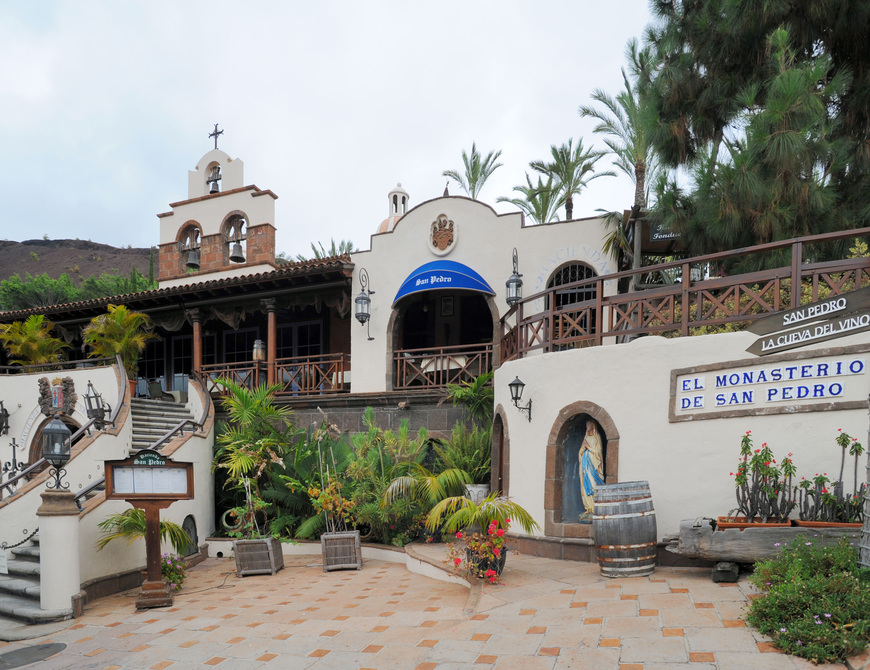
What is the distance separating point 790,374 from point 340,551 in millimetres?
6837

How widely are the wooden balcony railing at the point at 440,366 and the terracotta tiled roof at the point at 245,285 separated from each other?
8.32 ft

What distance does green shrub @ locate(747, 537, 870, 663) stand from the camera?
4613 mm

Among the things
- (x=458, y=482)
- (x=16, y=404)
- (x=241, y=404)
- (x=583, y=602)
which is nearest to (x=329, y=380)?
(x=241, y=404)

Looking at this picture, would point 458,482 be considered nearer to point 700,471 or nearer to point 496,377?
point 496,377

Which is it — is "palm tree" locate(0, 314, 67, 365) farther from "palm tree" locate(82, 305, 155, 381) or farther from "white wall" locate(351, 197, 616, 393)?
"white wall" locate(351, 197, 616, 393)

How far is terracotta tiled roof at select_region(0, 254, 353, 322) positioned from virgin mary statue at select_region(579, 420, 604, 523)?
824cm

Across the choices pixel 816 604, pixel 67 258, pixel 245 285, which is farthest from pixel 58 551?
pixel 67 258

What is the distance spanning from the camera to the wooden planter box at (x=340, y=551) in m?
10.1

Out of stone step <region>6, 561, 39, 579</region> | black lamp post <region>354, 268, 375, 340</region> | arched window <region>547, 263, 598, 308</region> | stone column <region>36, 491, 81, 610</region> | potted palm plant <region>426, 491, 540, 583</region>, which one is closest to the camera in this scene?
potted palm plant <region>426, 491, 540, 583</region>

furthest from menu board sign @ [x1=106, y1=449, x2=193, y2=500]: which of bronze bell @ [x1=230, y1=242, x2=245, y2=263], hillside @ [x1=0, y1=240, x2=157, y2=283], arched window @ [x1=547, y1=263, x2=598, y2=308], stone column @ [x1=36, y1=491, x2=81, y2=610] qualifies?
hillside @ [x1=0, y1=240, x2=157, y2=283]

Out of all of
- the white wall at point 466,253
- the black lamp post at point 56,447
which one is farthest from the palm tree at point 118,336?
the black lamp post at point 56,447

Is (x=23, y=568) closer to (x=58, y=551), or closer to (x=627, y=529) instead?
(x=58, y=551)

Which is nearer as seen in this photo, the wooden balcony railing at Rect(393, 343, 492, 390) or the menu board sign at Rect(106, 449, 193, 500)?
the menu board sign at Rect(106, 449, 193, 500)

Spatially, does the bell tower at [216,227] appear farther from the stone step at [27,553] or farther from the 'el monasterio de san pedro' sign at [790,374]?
the 'el monasterio de san pedro' sign at [790,374]
